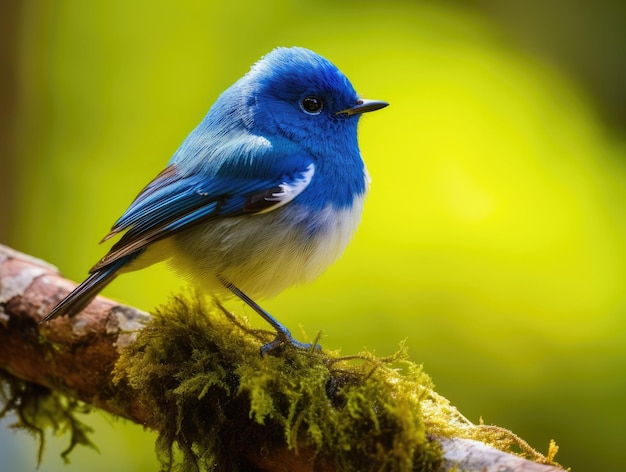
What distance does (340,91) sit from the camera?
288 centimetres

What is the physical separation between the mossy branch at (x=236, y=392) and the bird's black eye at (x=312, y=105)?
33.6 inches

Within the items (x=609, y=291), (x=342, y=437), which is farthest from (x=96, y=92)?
(x=342, y=437)

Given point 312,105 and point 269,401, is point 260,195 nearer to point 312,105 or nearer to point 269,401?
point 312,105

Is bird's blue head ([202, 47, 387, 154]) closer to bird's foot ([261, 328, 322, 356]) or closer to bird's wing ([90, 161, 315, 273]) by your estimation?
bird's wing ([90, 161, 315, 273])

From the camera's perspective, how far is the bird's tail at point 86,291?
8.76 feet

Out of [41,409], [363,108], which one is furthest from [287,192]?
[41,409]

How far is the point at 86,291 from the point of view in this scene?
2.72 meters

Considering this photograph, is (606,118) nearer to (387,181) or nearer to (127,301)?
(387,181)

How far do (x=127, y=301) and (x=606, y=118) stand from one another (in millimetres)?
3384

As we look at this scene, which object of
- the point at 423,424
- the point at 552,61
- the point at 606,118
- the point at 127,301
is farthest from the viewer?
the point at 552,61

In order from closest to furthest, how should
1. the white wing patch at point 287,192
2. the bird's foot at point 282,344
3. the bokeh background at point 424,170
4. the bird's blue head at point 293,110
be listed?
the bird's foot at point 282,344, the white wing patch at point 287,192, the bird's blue head at point 293,110, the bokeh background at point 424,170

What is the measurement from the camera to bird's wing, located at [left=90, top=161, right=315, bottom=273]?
2615mm

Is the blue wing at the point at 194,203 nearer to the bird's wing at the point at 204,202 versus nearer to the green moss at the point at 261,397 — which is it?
the bird's wing at the point at 204,202

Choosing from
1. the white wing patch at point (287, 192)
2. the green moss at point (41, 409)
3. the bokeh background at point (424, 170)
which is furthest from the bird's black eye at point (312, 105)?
the green moss at point (41, 409)
